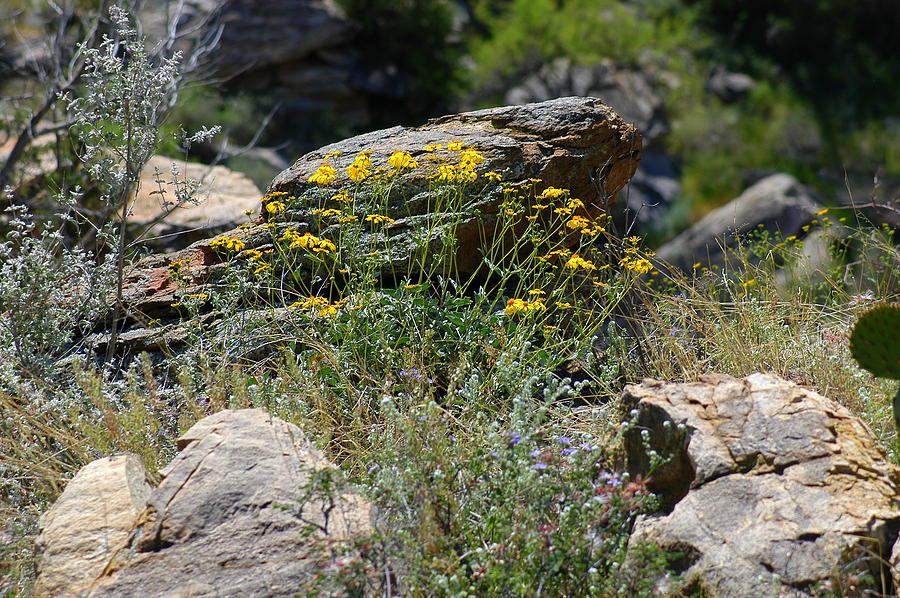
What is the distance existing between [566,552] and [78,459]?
2.07 metres

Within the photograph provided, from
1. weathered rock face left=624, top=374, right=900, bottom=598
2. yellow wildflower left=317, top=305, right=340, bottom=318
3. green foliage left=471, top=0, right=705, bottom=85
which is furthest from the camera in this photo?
green foliage left=471, top=0, right=705, bottom=85

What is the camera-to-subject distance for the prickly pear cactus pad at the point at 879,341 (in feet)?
8.75

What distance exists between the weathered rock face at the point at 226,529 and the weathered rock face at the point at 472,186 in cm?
154

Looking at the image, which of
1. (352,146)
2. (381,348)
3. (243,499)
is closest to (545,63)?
(352,146)

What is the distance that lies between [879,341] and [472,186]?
2139 mm

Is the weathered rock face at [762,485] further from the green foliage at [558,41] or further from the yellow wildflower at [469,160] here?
the green foliage at [558,41]

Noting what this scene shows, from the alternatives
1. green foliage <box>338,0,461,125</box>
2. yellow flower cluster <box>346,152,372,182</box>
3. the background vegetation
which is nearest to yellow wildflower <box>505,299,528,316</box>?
the background vegetation

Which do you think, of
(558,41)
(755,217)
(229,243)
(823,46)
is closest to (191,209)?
(229,243)

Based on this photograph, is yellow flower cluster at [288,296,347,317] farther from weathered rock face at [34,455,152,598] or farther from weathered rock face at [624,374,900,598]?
weathered rock face at [624,374,900,598]

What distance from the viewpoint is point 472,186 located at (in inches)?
168

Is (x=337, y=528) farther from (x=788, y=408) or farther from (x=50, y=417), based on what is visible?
(x=50, y=417)

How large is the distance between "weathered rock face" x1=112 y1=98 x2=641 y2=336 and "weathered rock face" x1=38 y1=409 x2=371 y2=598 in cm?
154

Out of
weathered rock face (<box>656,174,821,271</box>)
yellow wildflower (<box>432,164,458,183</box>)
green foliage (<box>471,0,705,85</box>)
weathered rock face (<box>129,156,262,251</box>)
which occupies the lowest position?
weathered rock face (<box>656,174,821,271</box>)

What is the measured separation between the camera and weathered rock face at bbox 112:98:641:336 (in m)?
4.18
